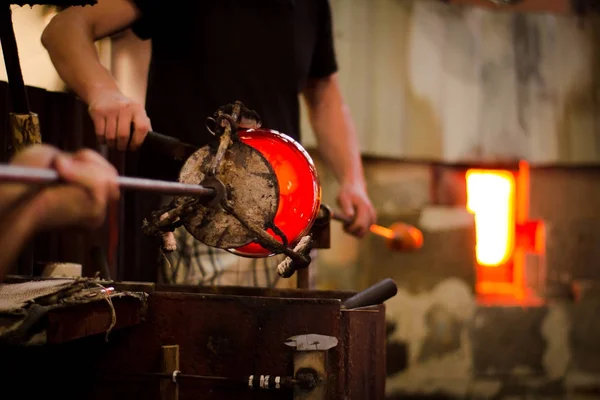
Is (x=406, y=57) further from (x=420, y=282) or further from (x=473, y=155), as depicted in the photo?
(x=420, y=282)

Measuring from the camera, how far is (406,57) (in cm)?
493

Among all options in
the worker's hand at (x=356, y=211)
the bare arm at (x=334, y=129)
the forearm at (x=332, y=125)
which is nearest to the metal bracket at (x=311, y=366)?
the worker's hand at (x=356, y=211)

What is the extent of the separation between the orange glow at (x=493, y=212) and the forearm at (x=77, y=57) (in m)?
3.83

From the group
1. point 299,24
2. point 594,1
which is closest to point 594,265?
point 594,1

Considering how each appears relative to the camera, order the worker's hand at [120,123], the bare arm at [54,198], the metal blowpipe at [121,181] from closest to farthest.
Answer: the metal blowpipe at [121,181] < the bare arm at [54,198] < the worker's hand at [120,123]

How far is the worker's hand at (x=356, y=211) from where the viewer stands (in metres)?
2.62

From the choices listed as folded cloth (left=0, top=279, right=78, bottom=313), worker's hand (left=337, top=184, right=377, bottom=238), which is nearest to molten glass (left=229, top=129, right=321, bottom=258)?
folded cloth (left=0, top=279, right=78, bottom=313)

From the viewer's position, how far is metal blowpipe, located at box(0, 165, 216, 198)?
82 centimetres

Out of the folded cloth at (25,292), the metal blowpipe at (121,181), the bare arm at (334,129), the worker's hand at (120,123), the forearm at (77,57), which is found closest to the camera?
the metal blowpipe at (121,181)

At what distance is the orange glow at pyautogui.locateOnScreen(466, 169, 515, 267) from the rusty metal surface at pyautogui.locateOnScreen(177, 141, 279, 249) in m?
4.12

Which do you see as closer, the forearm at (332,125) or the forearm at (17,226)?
the forearm at (17,226)

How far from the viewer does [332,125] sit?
10.1ft

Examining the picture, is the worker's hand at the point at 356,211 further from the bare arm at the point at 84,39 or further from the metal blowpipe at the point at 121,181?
the metal blowpipe at the point at 121,181

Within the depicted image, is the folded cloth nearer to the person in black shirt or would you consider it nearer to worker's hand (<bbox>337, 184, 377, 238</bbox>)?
the person in black shirt
